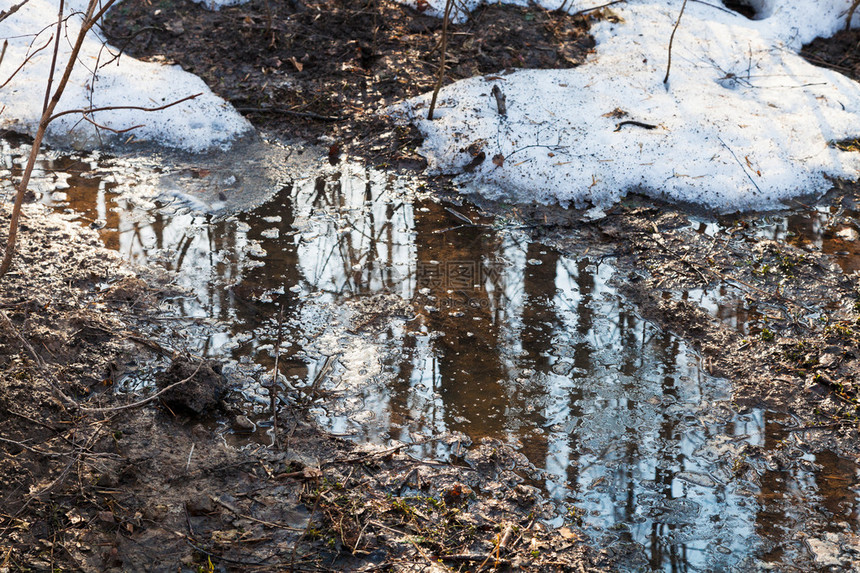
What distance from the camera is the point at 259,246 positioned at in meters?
5.57

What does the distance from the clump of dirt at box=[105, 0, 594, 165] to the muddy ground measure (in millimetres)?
232

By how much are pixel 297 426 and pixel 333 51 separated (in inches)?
230

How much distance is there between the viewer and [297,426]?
3.89 metres

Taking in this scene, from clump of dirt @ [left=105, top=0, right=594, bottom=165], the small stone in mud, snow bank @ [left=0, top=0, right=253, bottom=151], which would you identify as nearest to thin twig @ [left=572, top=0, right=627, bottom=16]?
clump of dirt @ [left=105, top=0, right=594, bottom=165]

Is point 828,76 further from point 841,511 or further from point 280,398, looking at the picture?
point 280,398

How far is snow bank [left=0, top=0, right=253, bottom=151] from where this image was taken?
7043mm

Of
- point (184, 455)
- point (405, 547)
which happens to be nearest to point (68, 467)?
point (184, 455)

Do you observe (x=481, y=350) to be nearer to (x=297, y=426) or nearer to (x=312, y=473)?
(x=297, y=426)

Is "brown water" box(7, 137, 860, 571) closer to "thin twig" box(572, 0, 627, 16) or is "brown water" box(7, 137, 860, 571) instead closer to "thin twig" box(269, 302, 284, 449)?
"thin twig" box(269, 302, 284, 449)

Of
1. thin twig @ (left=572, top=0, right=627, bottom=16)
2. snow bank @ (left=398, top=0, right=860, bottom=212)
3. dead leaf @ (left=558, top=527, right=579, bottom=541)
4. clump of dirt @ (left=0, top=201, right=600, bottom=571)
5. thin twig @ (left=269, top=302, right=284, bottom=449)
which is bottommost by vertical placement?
dead leaf @ (left=558, top=527, right=579, bottom=541)

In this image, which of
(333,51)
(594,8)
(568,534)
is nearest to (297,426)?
(568,534)

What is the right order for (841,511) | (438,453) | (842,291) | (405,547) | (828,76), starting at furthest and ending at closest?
(828,76)
(842,291)
(438,453)
(841,511)
(405,547)

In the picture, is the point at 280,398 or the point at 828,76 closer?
the point at 280,398

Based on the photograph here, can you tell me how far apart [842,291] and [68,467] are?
5562mm
